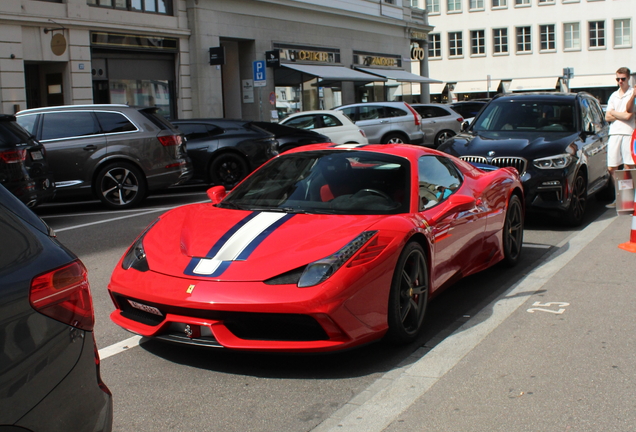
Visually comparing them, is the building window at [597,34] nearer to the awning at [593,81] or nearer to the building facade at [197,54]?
the awning at [593,81]

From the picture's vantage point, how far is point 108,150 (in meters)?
12.0

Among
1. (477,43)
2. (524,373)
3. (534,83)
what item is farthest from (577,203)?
(477,43)

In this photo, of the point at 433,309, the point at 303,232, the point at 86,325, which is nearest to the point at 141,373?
the point at 303,232

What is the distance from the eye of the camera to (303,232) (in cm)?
471

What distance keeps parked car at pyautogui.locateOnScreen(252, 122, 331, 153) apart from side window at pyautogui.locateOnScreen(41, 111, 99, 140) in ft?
16.4

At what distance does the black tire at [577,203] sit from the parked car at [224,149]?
680 cm

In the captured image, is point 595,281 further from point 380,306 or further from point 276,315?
point 276,315

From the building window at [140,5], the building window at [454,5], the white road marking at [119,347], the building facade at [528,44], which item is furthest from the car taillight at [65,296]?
the building window at [454,5]

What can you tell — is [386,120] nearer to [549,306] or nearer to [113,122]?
[113,122]

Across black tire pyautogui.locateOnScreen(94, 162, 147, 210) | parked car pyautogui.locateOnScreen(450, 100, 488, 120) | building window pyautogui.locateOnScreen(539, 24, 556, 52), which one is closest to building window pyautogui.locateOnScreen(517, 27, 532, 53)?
building window pyautogui.locateOnScreen(539, 24, 556, 52)

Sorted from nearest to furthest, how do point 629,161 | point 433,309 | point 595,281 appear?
point 433,309 < point 595,281 < point 629,161

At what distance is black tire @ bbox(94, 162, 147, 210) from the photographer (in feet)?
39.6

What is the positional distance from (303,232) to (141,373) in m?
1.25

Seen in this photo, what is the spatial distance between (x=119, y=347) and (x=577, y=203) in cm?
640
